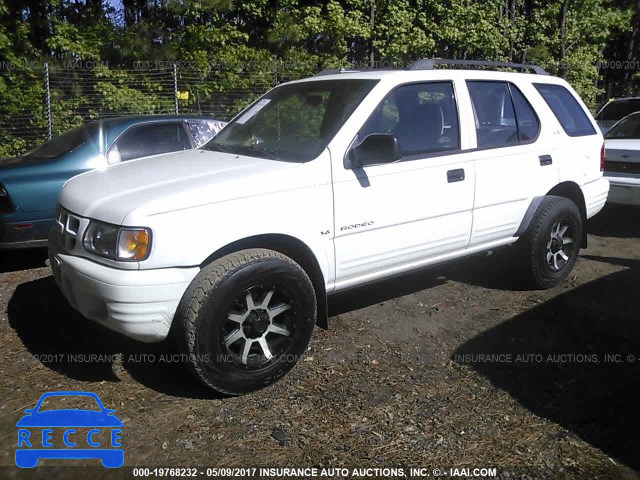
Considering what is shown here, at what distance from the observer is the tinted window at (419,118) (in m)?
4.06

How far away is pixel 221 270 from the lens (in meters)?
3.23

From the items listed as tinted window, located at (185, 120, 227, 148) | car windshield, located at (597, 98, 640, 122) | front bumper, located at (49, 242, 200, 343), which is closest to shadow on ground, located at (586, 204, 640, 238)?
car windshield, located at (597, 98, 640, 122)

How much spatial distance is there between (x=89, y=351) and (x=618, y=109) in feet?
31.3

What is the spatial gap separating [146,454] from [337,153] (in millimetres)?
2053

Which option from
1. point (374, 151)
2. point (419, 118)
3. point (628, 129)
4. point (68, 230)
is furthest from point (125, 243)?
point (628, 129)

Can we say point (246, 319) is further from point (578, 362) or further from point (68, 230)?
point (578, 362)

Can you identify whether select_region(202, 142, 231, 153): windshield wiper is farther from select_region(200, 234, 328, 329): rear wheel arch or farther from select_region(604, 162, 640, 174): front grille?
select_region(604, 162, 640, 174): front grille

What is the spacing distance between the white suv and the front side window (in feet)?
6.26

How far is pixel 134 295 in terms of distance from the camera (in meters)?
3.08

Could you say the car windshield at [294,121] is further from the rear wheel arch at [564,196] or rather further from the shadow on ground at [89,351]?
the rear wheel arch at [564,196]

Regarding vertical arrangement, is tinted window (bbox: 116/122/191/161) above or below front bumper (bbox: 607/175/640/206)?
above

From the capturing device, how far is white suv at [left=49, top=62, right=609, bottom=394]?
125 inches

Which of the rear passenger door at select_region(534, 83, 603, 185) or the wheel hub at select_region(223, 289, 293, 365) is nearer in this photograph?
the wheel hub at select_region(223, 289, 293, 365)

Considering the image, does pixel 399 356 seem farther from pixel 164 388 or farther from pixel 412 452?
pixel 164 388
